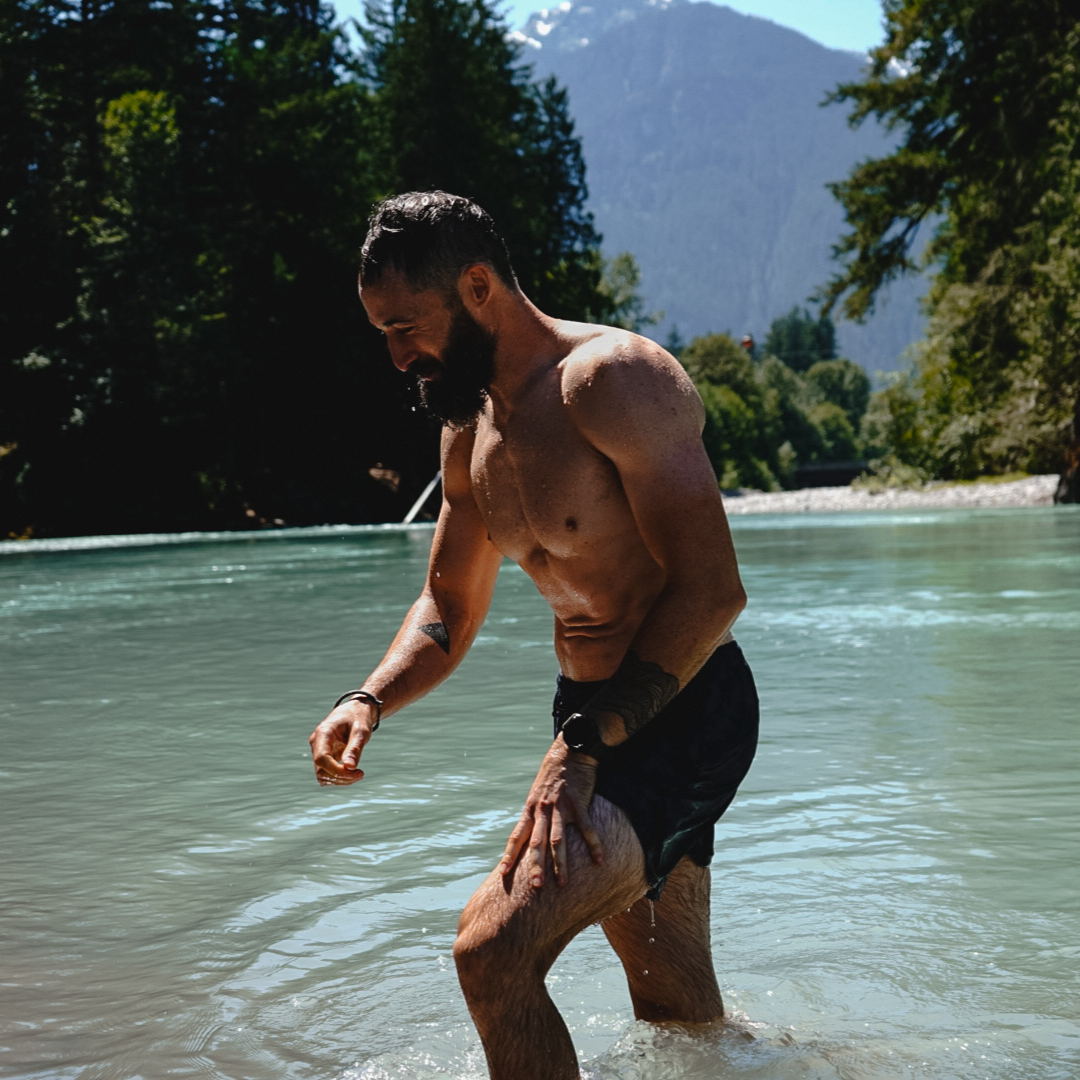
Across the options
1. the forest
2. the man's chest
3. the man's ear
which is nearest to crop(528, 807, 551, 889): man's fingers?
the man's chest

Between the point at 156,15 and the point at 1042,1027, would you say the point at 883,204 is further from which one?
the point at 1042,1027

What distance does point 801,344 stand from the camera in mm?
163875

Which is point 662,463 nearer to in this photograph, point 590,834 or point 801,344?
point 590,834

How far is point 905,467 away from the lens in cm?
3641

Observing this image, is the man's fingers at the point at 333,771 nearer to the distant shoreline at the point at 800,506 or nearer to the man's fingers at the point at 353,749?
the man's fingers at the point at 353,749

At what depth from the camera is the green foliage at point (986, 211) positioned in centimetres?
2700

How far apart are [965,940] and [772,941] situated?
52cm

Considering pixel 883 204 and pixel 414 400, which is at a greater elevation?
pixel 883 204

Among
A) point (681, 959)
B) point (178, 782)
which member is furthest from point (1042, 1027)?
point (178, 782)

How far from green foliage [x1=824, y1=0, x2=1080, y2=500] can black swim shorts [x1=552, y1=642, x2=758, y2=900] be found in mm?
25673

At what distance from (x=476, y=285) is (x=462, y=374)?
0.51ft

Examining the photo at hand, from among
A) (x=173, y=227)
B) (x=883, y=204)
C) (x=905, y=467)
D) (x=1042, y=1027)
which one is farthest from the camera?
(x=173, y=227)

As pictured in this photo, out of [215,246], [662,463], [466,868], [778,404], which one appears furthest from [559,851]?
[778,404]

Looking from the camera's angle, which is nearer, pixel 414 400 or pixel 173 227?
pixel 414 400
